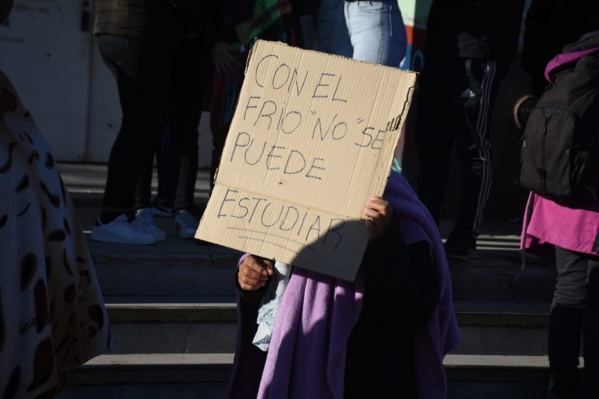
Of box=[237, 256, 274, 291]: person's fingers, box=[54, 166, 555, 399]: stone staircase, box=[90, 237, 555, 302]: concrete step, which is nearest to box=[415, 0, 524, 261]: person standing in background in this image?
box=[90, 237, 555, 302]: concrete step

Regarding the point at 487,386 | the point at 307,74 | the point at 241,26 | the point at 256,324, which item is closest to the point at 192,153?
the point at 241,26

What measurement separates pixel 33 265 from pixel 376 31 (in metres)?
3.05

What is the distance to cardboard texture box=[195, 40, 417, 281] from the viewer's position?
2490 millimetres

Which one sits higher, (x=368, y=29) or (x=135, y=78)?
(x=368, y=29)

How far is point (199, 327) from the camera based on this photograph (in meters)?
4.50

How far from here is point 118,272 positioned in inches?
183

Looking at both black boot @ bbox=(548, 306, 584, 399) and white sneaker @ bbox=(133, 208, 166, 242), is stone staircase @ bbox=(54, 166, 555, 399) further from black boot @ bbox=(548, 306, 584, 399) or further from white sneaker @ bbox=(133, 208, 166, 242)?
black boot @ bbox=(548, 306, 584, 399)

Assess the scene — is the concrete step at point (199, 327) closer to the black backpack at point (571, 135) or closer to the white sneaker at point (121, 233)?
the white sneaker at point (121, 233)

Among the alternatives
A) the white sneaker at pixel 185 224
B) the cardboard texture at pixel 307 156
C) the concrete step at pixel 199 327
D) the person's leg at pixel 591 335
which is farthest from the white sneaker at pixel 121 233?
the cardboard texture at pixel 307 156

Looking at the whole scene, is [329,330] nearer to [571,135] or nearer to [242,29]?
[571,135]

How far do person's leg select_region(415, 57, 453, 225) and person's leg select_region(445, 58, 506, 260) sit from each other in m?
0.10

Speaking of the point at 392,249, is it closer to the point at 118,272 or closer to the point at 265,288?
the point at 265,288

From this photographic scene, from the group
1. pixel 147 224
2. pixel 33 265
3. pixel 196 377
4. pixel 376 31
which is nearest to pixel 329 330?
pixel 33 265

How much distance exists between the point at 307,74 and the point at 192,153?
9.63 ft
